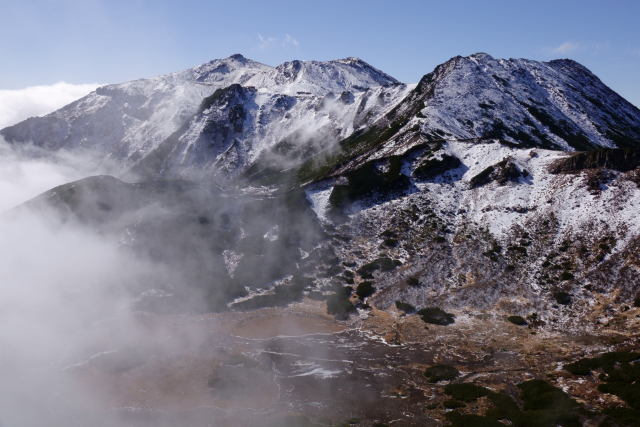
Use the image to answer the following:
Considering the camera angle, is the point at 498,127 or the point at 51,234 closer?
the point at 51,234

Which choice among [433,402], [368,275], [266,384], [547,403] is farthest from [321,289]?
[547,403]

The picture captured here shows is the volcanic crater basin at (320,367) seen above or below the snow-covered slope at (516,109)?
below

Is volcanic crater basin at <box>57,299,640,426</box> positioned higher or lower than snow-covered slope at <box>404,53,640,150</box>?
lower

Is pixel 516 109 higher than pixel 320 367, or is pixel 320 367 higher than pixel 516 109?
pixel 516 109

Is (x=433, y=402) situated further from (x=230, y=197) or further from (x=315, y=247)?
(x=230, y=197)

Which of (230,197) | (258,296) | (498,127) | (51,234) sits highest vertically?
(498,127)

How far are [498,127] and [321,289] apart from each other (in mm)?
92122

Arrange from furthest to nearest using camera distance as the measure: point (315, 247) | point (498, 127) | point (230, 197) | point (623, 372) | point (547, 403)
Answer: point (498, 127) < point (230, 197) < point (315, 247) < point (623, 372) < point (547, 403)

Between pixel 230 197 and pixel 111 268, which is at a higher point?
pixel 230 197

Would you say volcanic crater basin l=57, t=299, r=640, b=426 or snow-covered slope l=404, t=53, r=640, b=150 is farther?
snow-covered slope l=404, t=53, r=640, b=150

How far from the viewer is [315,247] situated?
75812mm

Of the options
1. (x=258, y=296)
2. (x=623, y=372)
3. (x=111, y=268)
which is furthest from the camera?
(x=111, y=268)

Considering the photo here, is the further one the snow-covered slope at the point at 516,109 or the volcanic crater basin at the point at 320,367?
the snow-covered slope at the point at 516,109

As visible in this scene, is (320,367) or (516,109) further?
(516,109)
